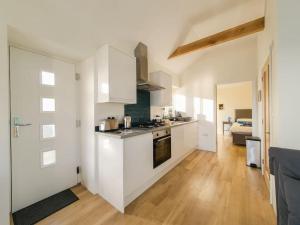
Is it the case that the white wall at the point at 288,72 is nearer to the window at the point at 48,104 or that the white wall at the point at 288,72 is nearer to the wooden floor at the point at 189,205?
the wooden floor at the point at 189,205

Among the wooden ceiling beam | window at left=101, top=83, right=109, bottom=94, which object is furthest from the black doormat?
the wooden ceiling beam

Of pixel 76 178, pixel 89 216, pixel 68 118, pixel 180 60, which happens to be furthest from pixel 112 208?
pixel 180 60

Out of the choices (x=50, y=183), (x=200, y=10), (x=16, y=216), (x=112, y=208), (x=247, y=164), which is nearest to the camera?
(x=16, y=216)

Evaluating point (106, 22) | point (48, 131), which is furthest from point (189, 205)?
point (106, 22)

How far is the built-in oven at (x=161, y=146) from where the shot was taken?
228 centimetres

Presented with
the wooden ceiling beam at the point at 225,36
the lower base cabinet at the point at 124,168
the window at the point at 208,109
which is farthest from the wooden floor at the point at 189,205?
the wooden ceiling beam at the point at 225,36

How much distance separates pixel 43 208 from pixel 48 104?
4.48 feet

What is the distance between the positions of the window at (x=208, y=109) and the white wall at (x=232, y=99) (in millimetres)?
3260

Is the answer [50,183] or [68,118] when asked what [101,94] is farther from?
[50,183]

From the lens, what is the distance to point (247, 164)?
310cm

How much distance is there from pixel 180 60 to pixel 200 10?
1.54 m

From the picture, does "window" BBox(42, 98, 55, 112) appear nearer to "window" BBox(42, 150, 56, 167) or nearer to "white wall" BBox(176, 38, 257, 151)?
"window" BBox(42, 150, 56, 167)

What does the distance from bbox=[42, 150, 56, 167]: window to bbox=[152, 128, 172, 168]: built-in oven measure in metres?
1.51

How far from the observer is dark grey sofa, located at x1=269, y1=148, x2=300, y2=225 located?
0.85 meters
